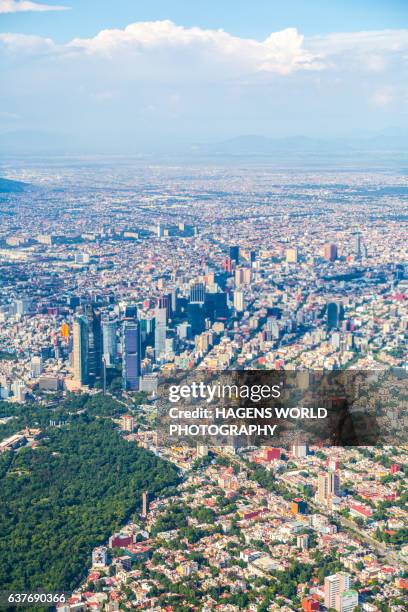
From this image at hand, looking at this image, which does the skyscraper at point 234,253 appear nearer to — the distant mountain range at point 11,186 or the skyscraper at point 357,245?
the skyscraper at point 357,245

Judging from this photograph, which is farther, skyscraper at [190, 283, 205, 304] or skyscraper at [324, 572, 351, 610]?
skyscraper at [190, 283, 205, 304]

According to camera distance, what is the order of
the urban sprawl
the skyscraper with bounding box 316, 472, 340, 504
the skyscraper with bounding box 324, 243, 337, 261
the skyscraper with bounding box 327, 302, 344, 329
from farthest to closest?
the skyscraper with bounding box 324, 243, 337, 261
the skyscraper with bounding box 327, 302, 344, 329
the skyscraper with bounding box 316, 472, 340, 504
the urban sprawl

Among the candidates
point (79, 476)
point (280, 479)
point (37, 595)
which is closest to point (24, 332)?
point (79, 476)

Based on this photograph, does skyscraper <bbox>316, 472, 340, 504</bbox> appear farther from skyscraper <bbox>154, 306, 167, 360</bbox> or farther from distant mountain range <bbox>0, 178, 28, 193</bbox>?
distant mountain range <bbox>0, 178, 28, 193</bbox>

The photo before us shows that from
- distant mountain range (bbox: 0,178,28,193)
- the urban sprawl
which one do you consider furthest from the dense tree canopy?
distant mountain range (bbox: 0,178,28,193)

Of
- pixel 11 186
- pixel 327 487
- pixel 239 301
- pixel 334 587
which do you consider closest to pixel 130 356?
pixel 239 301

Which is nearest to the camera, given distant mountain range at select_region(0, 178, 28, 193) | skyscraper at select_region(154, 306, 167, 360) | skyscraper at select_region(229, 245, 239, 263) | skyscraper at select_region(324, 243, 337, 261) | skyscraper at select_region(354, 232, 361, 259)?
skyscraper at select_region(154, 306, 167, 360)

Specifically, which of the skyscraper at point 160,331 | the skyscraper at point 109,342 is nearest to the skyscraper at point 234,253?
the skyscraper at point 160,331
